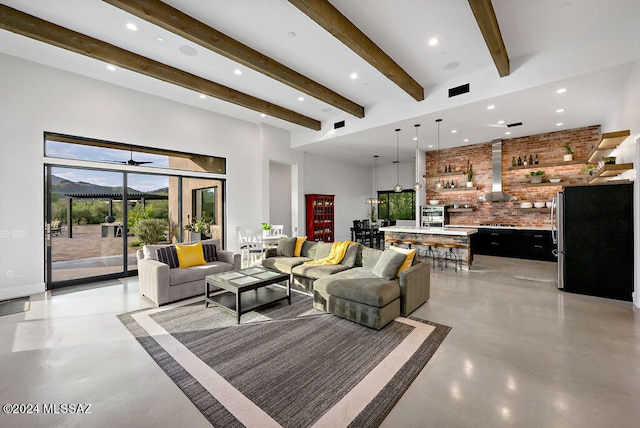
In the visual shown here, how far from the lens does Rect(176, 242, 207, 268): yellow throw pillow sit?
4.64 m

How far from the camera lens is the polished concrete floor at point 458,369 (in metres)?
1.91

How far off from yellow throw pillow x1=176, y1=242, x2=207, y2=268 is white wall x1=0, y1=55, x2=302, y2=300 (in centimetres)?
244

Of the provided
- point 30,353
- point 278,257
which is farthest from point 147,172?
point 30,353

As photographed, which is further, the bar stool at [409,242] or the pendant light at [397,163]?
the pendant light at [397,163]

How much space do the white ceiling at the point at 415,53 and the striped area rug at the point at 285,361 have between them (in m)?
3.89

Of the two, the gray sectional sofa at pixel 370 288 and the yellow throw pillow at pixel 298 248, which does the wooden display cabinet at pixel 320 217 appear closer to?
the yellow throw pillow at pixel 298 248

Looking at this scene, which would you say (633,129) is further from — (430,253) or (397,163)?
(397,163)

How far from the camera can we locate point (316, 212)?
967 cm

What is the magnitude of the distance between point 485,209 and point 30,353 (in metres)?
10.0

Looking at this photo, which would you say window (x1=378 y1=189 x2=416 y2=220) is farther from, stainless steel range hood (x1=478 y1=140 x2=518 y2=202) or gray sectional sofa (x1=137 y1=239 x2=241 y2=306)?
gray sectional sofa (x1=137 y1=239 x2=241 y2=306)

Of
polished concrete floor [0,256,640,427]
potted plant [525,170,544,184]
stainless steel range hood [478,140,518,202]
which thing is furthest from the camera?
stainless steel range hood [478,140,518,202]

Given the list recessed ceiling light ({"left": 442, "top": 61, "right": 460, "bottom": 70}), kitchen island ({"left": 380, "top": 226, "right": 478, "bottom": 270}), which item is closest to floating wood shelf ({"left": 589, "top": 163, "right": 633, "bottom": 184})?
kitchen island ({"left": 380, "top": 226, "right": 478, "bottom": 270})

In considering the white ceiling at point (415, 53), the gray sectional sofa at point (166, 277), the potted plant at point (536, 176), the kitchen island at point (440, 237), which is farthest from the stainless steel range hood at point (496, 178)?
the gray sectional sofa at point (166, 277)

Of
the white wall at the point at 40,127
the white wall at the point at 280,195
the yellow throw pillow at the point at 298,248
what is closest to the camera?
the white wall at the point at 40,127
